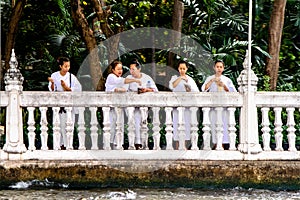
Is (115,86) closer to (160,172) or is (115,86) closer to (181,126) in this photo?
(181,126)

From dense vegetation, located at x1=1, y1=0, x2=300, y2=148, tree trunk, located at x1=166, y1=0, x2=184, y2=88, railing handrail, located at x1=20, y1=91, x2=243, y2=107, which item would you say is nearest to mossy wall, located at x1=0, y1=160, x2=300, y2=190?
railing handrail, located at x1=20, y1=91, x2=243, y2=107

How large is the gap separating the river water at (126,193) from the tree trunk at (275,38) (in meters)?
3.72

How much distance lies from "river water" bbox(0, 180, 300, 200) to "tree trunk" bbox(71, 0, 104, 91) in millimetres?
2340

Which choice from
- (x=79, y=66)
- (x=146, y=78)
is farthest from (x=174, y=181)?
(x=79, y=66)

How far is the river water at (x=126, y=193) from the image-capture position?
26.2 ft

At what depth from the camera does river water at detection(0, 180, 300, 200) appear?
7992mm

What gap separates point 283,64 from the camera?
1393 centimetres

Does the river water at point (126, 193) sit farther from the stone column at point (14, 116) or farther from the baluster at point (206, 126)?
the baluster at point (206, 126)

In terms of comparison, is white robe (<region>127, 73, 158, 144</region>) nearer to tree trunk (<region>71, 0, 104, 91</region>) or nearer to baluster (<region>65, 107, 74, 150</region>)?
baluster (<region>65, 107, 74, 150</region>)

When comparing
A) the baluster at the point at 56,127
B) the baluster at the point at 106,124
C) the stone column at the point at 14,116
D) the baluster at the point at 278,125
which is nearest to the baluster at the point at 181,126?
the baluster at the point at 106,124

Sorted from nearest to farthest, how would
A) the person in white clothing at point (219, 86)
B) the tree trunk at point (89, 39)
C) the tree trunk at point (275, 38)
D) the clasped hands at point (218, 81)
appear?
the person in white clothing at point (219, 86) → the clasped hands at point (218, 81) → the tree trunk at point (89, 39) → the tree trunk at point (275, 38)

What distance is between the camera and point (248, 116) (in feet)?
27.0

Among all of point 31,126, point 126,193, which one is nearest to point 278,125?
point 126,193

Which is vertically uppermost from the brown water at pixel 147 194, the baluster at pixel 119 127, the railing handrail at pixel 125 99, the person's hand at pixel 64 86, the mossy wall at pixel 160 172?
the person's hand at pixel 64 86
